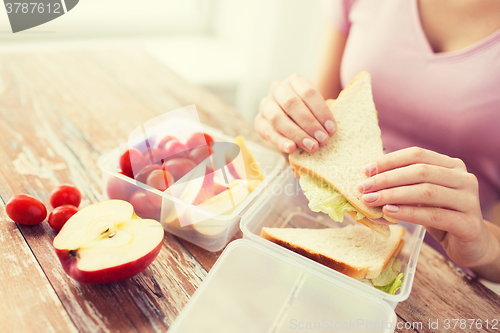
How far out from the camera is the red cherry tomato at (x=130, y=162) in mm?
792

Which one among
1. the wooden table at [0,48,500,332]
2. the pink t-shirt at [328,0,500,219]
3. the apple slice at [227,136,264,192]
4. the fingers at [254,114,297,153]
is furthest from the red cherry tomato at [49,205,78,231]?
the pink t-shirt at [328,0,500,219]

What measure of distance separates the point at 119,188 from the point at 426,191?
2.10 feet

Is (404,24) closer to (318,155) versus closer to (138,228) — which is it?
(318,155)

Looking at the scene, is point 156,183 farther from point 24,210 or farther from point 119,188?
point 24,210

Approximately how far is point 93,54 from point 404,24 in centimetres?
132

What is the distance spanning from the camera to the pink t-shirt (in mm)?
949

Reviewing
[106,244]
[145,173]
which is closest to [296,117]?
[145,173]

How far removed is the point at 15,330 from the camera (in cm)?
54

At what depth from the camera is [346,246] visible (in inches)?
31.2

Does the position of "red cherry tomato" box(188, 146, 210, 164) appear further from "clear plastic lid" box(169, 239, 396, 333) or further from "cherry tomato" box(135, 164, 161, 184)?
"clear plastic lid" box(169, 239, 396, 333)

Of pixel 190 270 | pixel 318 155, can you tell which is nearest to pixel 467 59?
pixel 318 155

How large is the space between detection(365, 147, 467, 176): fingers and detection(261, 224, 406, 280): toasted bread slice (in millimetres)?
186

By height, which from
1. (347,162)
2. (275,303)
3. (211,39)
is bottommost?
(211,39)

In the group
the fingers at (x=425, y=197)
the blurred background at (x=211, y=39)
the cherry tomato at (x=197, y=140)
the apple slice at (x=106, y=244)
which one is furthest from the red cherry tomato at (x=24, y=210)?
the blurred background at (x=211, y=39)
